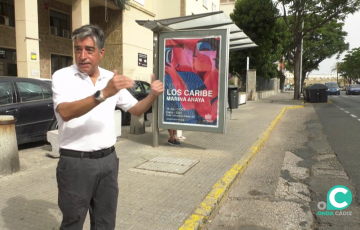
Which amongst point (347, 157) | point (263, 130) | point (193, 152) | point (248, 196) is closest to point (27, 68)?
point (193, 152)

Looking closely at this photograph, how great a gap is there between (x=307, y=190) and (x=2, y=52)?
14.3 m

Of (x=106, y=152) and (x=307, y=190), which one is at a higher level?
(x=106, y=152)

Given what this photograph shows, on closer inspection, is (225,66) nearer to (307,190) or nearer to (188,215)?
(307,190)

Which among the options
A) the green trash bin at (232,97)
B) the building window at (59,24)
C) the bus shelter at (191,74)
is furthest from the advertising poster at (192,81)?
the building window at (59,24)

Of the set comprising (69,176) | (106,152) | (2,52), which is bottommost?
(69,176)

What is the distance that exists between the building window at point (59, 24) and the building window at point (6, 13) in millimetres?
2010

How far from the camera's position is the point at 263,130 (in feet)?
31.1

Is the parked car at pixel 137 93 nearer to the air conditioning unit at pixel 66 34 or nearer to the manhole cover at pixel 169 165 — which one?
the manhole cover at pixel 169 165

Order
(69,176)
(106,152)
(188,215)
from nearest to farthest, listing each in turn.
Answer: (69,176), (106,152), (188,215)

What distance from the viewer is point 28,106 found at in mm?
6398

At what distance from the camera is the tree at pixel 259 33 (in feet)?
78.6

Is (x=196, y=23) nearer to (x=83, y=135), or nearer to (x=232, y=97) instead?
(x=232, y=97)

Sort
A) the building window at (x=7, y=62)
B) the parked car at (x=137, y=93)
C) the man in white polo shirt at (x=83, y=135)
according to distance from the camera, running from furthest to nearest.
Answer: the building window at (x=7, y=62) → the parked car at (x=137, y=93) → the man in white polo shirt at (x=83, y=135)

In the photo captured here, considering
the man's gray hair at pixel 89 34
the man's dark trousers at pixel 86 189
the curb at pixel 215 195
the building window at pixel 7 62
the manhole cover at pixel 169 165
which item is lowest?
the curb at pixel 215 195
